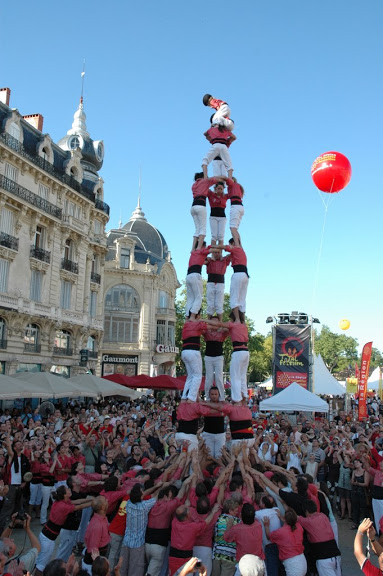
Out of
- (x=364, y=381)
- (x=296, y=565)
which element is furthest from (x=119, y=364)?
(x=296, y=565)

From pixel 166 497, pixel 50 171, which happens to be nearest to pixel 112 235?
pixel 50 171

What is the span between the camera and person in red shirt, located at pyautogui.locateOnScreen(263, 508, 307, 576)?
20.4 ft

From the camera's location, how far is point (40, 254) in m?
29.8

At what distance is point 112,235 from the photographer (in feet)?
165

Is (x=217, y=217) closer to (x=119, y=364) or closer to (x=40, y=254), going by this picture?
(x=40, y=254)

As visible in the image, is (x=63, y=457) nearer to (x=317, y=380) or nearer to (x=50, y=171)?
(x=317, y=380)

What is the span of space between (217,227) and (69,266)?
2289 centimetres

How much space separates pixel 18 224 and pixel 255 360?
4982cm

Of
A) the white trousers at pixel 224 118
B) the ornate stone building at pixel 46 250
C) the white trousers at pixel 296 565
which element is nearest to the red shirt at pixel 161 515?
the white trousers at pixel 296 565

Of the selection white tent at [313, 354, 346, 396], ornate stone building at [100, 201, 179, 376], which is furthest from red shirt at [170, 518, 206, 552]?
ornate stone building at [100, 201, 179, 376]

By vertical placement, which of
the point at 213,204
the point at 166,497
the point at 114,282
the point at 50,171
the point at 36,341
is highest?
the point at 50,171

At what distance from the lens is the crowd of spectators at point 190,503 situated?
6230 mm

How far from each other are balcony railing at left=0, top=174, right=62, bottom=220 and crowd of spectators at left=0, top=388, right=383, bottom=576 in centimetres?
1838

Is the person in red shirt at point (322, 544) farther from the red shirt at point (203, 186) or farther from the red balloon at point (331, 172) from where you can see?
the red balloon at point (331, 172)
